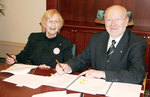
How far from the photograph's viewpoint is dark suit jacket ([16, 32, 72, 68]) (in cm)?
286

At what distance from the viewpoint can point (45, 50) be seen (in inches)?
115

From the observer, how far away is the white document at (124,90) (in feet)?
5.51

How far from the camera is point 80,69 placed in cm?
248

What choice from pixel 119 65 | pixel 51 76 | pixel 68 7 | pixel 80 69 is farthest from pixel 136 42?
pixel 68 7

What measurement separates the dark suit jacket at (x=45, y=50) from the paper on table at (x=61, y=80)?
0.71m

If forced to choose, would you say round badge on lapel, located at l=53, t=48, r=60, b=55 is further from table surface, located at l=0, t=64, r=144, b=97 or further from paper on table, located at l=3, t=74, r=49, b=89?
table surface, located at l=0, t=64, r=144, b=97

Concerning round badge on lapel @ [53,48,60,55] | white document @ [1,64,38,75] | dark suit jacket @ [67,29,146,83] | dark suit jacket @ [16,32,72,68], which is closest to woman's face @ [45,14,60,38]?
dark suit jacket @ [16,32,72,68]

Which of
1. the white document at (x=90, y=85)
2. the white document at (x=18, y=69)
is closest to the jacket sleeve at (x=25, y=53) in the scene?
the white document at (x=18, y=69)

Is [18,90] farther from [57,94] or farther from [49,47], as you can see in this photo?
[49,47]

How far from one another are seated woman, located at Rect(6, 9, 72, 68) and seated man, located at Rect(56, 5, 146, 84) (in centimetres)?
38

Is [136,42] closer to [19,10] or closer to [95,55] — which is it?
[95,55]

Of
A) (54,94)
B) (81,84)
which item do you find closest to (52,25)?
(81,84)

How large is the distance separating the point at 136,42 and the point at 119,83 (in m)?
0.54

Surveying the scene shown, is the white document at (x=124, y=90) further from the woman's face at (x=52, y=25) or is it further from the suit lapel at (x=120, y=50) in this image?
the woman's face at (x=52, y=25)
